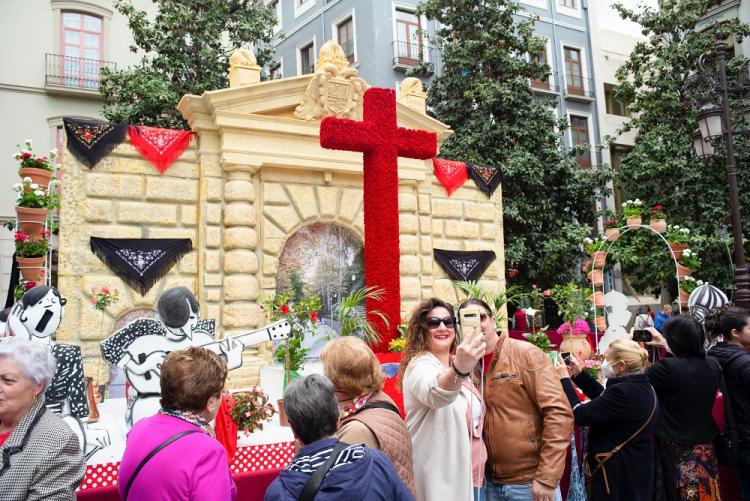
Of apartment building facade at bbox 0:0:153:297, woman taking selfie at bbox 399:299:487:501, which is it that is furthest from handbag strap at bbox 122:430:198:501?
apartment building facade at bbox 0:0:153:297

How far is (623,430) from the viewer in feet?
11.8

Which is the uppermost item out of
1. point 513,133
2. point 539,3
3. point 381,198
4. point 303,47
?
point 539,3

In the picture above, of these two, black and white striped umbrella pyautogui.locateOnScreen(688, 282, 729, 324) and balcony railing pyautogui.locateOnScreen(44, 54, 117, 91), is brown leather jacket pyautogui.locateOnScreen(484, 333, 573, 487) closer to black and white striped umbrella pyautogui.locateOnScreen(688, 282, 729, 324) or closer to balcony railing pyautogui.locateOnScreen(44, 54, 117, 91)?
black and white striped umbrella pyautogui.locateOnScreen(688, 282, 729, 324)

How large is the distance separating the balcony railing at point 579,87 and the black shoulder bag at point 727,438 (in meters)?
20.3

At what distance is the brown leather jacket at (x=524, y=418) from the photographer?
3.10 meters

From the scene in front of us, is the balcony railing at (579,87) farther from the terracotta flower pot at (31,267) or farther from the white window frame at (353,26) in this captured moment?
the terracotta flower pot at (31,267)

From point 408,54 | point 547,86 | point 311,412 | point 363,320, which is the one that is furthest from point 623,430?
point 547,86

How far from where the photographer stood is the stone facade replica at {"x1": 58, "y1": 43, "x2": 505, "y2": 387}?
8555mm

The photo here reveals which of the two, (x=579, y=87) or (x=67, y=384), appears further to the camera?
(x=579, y=87)

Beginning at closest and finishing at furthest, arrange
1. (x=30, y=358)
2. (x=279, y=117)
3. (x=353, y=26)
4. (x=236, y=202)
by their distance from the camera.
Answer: (x=30, y=358), (x=236, y=202), (x=279, y=117), (x=353, y=26)

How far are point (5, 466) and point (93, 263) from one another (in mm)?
6756

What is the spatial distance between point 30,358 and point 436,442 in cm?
179

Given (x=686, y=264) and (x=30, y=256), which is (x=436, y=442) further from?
(x=686, y=264)

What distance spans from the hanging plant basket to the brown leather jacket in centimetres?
689
